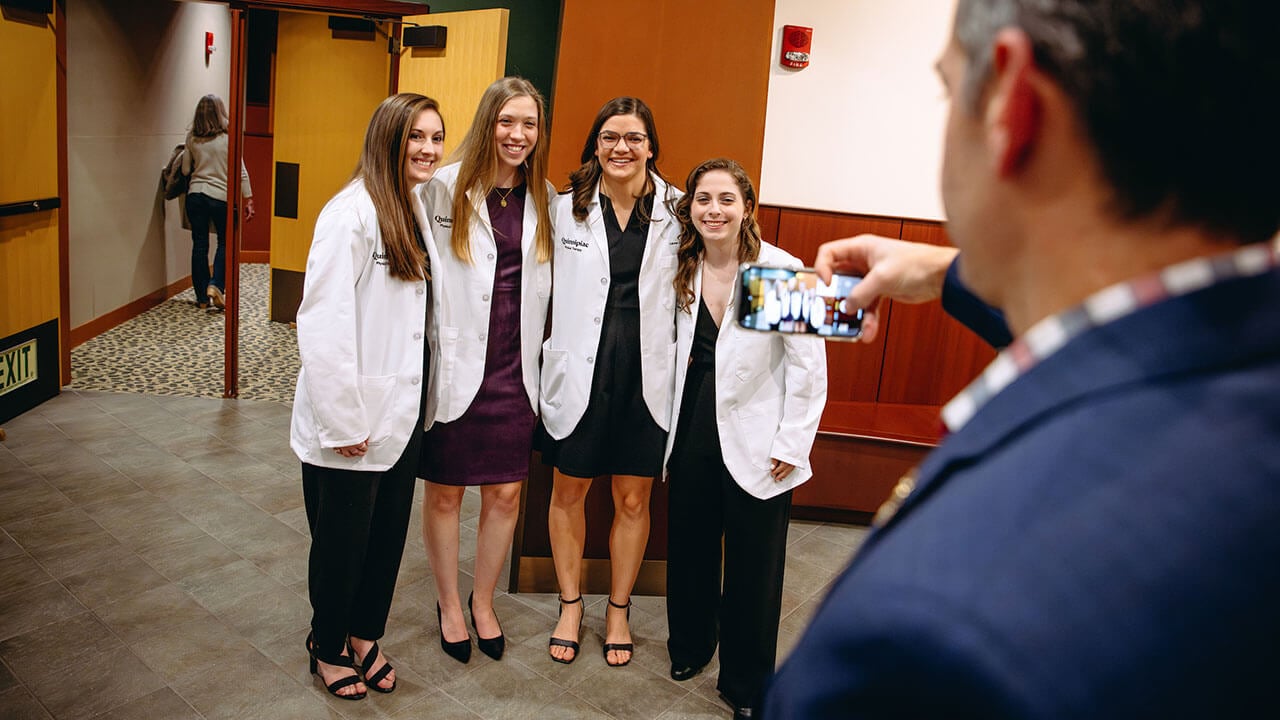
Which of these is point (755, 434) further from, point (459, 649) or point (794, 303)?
point (794, 303)

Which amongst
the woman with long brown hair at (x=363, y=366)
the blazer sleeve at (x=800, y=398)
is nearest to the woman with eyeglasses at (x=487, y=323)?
the woman with long brown hair at (x=363, y=366)

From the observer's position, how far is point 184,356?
6301mm

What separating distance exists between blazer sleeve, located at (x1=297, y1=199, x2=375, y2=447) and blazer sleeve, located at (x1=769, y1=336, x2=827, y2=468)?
1205 mm

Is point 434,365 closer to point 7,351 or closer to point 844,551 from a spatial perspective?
point 844,551

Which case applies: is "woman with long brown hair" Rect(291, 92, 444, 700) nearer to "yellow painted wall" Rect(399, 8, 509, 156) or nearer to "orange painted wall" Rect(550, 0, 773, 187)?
"orange painted wall" Rect(550, 0, 773, 187)

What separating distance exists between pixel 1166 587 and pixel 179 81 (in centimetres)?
890

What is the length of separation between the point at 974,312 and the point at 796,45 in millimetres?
3344

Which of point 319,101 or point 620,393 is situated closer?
point 620,393

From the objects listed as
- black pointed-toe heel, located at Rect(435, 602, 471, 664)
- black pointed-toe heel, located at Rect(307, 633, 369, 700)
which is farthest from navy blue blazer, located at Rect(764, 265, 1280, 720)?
black pointed-toe heel, located at Rect(435, 602, 471, 664)

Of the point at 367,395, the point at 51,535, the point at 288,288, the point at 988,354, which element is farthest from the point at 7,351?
the point at 988,354

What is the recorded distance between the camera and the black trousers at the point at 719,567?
283 centimetres

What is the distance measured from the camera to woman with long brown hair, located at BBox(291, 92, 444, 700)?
2.49 metres

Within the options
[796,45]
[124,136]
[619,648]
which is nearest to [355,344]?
[619,648]

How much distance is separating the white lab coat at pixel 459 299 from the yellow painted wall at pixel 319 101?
4198 millimetres
